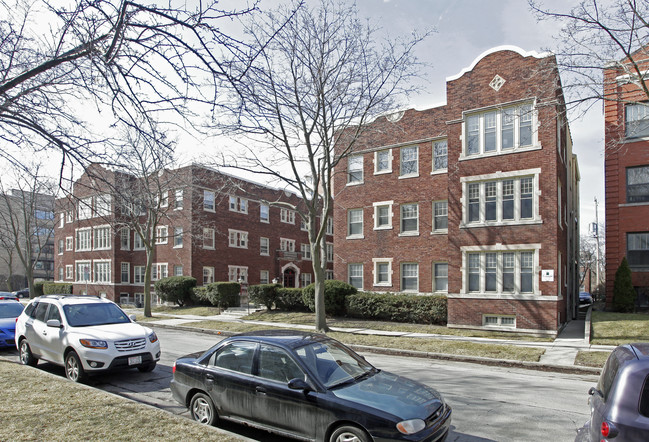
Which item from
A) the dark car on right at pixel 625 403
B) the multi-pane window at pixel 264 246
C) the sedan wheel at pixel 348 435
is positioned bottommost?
the sedan wheel at pixel 348 435

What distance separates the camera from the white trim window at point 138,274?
3866 centimetres

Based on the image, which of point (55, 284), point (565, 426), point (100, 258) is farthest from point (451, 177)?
point (55, 284)

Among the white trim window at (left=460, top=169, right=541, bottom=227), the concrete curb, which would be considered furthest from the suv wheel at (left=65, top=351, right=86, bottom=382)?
the white trim window at (left=460, top=169, right=541, bottom=227)

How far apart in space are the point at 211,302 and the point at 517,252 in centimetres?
1912

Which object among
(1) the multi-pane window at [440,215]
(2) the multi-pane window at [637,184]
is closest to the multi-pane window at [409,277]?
(1) the multi-pane window at [440,215]

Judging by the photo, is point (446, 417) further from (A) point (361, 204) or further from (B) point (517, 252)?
(A) point (361, 204)

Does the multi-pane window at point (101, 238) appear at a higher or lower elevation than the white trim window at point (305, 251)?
Result: higher

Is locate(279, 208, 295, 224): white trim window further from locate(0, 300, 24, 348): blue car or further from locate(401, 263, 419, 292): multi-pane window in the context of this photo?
locate(0, 300, 24, 348): blue car

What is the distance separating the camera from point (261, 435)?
626cm

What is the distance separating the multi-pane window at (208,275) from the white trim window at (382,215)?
16.0 metres

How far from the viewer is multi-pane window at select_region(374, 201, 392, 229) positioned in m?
24.5

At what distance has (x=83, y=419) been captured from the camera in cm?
605

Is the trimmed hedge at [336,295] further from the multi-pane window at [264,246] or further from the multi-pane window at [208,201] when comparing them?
the multi-pane window at [264,246]

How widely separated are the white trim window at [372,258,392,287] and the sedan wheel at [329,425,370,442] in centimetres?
1926
